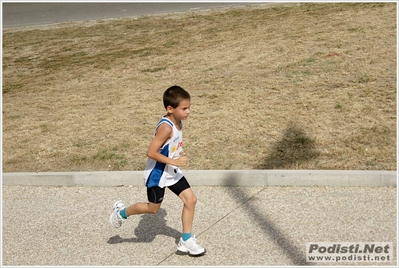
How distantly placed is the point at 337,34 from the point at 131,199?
267 inches

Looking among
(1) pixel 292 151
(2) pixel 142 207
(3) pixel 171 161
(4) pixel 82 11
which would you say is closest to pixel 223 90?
(1) pixel 292 151

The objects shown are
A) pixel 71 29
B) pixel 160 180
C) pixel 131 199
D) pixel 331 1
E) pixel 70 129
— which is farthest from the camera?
pixel 71 29

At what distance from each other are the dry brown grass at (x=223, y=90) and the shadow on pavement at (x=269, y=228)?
0.63 meters

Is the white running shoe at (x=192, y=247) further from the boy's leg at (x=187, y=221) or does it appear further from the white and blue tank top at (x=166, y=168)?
the white and blue tank top at (x=166, y=168)

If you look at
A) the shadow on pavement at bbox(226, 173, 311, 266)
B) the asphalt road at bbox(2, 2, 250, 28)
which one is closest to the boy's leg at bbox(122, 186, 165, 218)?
the shadow on pavement at bbox(226, 173, 311, 266)

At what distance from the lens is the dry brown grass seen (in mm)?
7703

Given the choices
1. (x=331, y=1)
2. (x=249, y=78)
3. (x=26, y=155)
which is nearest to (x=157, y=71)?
(x=249, y=78)

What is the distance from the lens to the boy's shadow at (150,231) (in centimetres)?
585

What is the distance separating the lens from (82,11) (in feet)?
65.9

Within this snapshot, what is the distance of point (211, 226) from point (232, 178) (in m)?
1.00

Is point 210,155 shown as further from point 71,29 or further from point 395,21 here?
point 71,29

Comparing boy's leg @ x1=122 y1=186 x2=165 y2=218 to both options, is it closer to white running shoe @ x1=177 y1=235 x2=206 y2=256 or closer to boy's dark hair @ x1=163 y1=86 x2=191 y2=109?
white running shoe @ x1=177 y1=235 x2=206 y2=256

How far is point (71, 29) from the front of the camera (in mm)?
17000

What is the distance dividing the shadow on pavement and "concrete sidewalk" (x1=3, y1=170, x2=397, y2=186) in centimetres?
14
